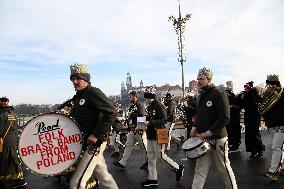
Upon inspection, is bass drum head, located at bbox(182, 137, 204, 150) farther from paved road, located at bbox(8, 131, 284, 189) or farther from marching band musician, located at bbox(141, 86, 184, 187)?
marching band musician, located at bbox(141, 86, 184, 187)

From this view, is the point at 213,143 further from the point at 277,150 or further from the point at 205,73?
the point at 277,150

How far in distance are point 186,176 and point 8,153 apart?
3.52 m

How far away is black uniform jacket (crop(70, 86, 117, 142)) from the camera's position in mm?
4906

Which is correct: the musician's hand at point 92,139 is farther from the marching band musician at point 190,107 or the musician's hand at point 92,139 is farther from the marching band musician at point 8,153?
the marching band musician at point 190,107

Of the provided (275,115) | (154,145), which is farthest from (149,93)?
(275,115)

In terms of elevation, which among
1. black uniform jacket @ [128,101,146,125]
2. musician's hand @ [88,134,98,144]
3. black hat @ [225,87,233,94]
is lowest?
musician's hand @ [88,134,98,144]

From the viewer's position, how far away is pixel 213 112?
18.1 feet

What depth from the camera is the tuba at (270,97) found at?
7.52 m

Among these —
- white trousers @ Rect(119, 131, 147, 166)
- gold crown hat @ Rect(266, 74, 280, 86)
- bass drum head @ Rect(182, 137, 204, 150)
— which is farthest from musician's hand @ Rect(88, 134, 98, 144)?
white trousers @ Rect(119, 131, 147, 166)

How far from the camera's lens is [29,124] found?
4.70 meters

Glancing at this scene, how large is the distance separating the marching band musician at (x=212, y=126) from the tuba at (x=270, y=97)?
7.65ft

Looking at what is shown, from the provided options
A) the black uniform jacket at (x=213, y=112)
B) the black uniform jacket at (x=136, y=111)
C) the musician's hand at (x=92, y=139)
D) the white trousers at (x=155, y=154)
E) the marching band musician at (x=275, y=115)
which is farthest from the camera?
the black uniform jacket at (x=136, y=111)

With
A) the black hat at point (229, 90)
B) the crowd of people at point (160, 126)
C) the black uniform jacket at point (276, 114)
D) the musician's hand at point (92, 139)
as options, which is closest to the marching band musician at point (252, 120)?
the crowd of people at point (160, 126)

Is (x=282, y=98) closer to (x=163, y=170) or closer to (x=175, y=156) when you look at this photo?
(x=163, y=170)
